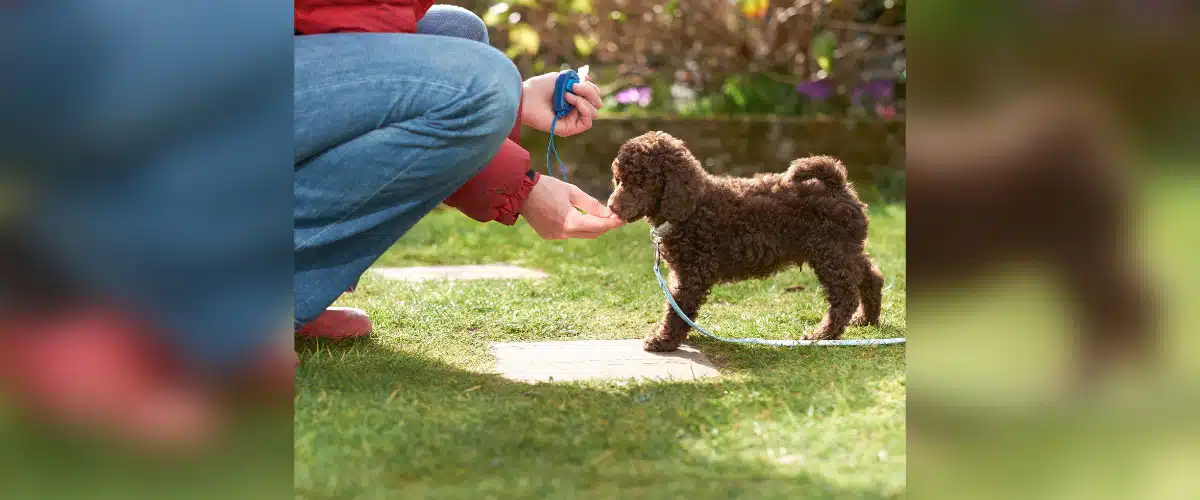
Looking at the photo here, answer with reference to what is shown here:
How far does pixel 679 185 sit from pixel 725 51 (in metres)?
4.79

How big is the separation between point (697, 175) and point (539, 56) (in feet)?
17.2

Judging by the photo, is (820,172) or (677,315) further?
(820,172)

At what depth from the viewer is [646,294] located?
389cm

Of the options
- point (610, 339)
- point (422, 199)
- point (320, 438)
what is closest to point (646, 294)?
point (610, 339)

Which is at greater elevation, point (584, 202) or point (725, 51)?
point (584, 202)

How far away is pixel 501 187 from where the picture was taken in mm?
2729

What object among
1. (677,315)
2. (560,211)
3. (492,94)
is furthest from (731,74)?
(492,94)

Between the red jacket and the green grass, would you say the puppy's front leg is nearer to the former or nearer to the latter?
the green grass

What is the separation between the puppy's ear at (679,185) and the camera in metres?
3.03

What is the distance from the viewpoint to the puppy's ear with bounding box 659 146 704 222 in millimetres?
3033

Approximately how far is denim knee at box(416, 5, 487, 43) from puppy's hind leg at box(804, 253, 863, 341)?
4.18ft
